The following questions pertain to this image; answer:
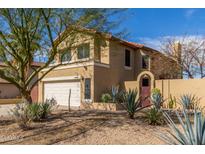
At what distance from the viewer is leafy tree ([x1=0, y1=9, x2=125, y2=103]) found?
11.1 meters

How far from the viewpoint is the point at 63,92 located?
22.8 m

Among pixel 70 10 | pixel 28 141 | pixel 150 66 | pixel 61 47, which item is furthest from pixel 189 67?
pixel 28 141

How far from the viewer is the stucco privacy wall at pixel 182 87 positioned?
18.0 meters

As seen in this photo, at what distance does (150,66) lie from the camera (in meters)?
25.8

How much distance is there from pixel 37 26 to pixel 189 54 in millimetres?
18653

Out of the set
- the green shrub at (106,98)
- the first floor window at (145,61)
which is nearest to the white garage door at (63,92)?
the green shrub at (106,98)

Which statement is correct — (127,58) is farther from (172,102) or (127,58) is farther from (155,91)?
(172,102)

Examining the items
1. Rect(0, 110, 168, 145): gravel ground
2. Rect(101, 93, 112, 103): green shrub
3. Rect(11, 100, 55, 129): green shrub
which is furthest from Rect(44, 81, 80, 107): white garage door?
Rect(0, 110, 168, 145): gravel ground

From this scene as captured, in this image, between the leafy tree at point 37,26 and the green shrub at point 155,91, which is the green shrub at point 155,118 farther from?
the green shrub at point 155,91

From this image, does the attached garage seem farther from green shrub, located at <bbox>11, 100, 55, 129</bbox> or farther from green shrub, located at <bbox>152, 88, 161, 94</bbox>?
green shrub, located at <bbox>11, 100, 55, 129</bbox>

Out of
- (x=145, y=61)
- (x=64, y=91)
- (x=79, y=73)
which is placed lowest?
(x=64, y=91)

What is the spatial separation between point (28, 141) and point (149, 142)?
4.27 meters

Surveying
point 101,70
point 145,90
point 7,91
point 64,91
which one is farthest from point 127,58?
point 7,91

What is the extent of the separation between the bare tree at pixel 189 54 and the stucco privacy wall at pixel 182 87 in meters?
6.83
